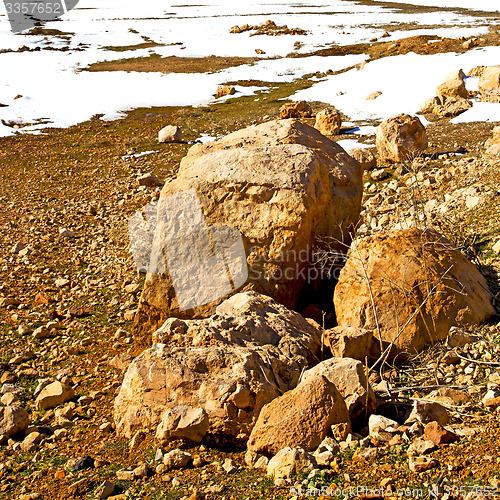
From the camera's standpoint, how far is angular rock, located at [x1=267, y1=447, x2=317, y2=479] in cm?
261

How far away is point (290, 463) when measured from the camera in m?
2.62

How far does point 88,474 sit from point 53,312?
8.97ft

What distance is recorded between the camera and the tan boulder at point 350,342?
3.66 meters

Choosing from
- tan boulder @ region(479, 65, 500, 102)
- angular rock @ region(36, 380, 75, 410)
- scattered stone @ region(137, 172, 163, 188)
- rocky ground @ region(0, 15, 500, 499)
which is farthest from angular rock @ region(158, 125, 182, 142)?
angular rock @ region(36, 380, 75, 410)

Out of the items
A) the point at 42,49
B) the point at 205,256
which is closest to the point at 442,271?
the point at 205,256

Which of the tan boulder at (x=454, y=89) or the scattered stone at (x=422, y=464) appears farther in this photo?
the tan boulder at (x=454, y=89)

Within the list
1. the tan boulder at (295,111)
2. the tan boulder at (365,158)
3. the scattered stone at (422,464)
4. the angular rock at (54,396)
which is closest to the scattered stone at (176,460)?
the scattered stone at (422,464)

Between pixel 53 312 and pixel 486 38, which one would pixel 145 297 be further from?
pixel 486 38

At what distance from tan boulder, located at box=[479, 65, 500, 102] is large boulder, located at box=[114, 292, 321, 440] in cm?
1023

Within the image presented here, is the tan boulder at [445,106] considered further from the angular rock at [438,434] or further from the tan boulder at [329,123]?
the angular rock at [438,434]

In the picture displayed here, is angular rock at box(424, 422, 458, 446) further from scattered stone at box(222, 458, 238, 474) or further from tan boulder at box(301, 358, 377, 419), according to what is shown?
scattered stone at box(222, 458, 238, 474)

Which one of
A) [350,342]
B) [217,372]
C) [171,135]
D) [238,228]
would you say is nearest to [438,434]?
[350,342]

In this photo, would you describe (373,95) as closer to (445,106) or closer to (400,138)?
(445,106)

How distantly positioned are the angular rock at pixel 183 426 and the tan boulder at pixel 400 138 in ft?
23.1
